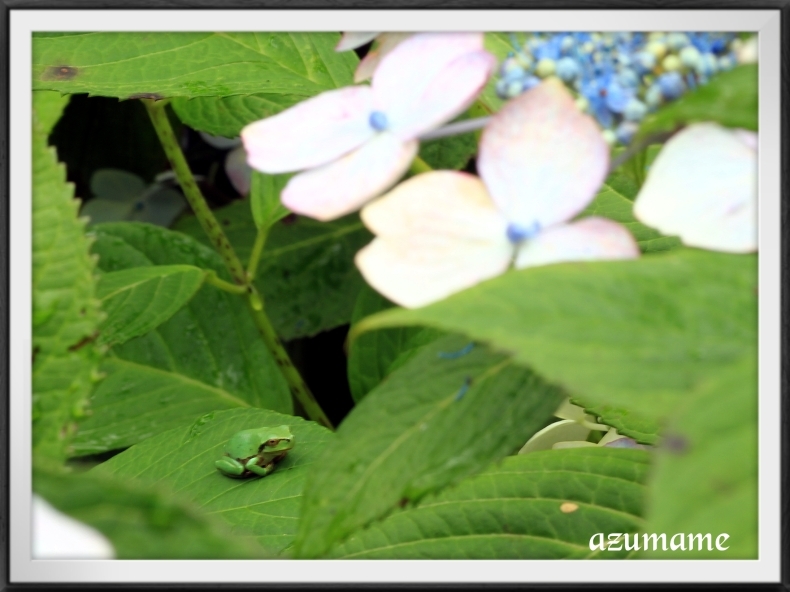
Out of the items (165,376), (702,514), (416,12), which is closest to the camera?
(702,514)

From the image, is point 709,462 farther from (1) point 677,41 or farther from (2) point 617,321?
(1) point 677,41

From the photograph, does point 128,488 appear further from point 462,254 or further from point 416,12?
point 416,12

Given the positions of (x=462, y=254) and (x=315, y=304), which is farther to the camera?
(x=315, y=304)

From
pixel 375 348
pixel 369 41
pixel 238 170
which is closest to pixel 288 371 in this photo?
pixel 375 348

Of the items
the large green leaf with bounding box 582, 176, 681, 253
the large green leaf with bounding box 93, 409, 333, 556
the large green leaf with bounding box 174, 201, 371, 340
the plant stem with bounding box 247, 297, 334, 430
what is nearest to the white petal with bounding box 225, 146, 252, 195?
the large green leaf with bounding box 174, 201, 371, 340

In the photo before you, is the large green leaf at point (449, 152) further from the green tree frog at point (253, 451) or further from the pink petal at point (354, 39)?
the green tree frog at point (253, 451)

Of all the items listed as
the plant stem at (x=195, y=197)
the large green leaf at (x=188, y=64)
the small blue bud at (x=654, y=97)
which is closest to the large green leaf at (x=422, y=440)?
the small blue bud at (x=654, y=97)

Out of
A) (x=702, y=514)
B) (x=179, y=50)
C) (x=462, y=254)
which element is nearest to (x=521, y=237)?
(x=462, y=254)
